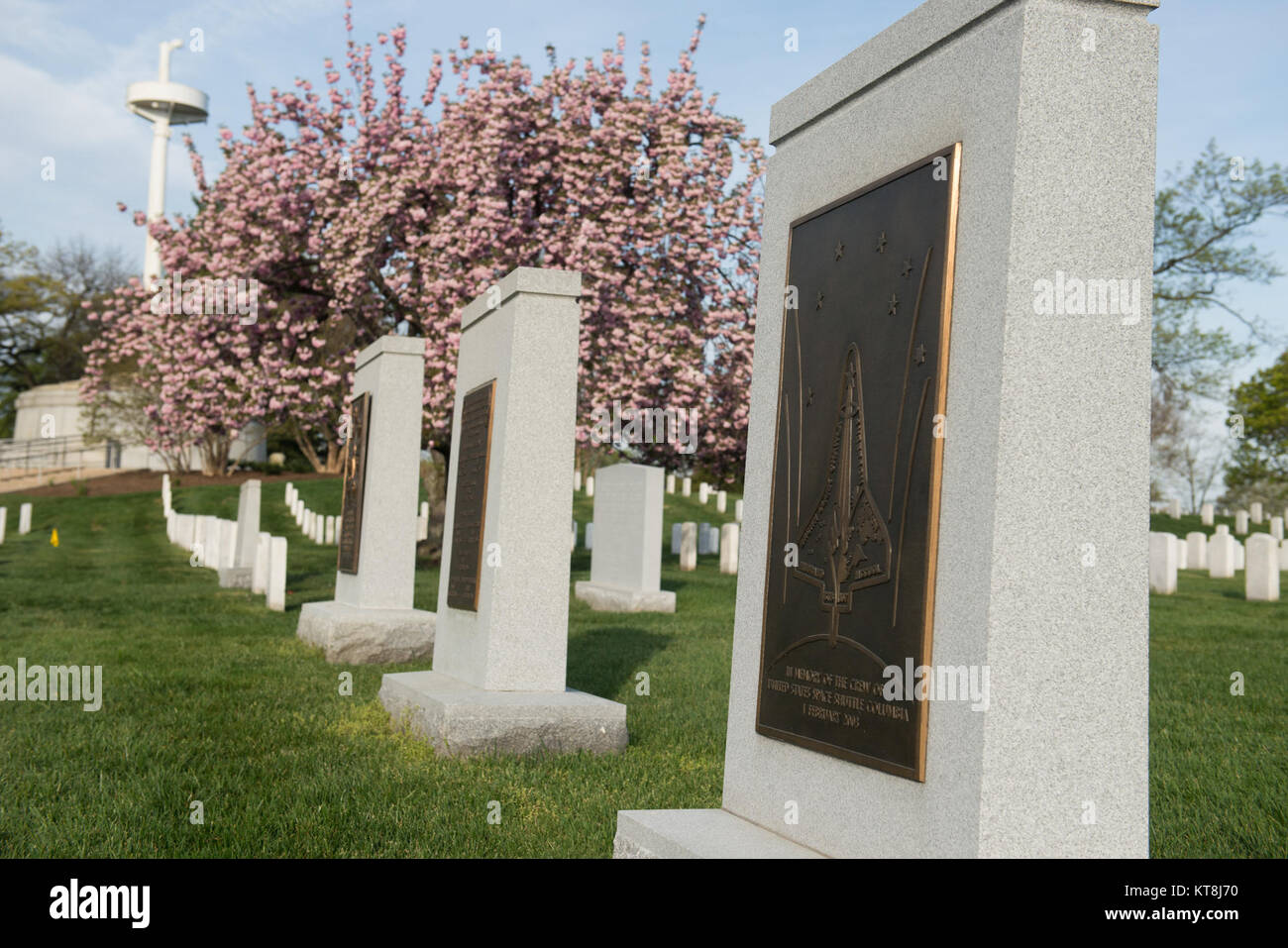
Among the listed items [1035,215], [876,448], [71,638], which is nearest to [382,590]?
[71,638]

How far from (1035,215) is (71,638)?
10650mm

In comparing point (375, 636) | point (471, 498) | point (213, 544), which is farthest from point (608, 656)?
point (213, 544)

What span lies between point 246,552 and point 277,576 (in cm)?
411

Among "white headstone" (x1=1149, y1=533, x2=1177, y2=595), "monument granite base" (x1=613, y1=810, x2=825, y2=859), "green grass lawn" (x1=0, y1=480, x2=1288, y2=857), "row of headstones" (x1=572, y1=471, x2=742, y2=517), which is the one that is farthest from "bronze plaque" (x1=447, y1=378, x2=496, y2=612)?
"row of headstones" (x1=572, y1=471, x2=742, y2=517)

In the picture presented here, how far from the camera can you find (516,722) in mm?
6156

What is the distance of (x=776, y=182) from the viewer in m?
4.06

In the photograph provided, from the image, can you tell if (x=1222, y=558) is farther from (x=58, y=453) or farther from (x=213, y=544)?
(x=58, y=453)

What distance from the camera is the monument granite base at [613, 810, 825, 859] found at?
3295 mm

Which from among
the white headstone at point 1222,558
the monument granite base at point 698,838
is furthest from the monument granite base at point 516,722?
the white headstone at point 1222,558

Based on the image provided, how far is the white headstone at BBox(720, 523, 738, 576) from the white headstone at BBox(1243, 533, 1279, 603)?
29.1ft

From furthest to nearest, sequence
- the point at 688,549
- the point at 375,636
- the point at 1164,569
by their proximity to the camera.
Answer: the point at 688,549, the point at 1164,569, the point at 375,636

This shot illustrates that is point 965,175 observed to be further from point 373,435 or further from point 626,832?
point 373,435

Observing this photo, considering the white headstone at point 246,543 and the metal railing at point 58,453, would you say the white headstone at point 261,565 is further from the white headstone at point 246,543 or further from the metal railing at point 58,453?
the metal railing at point 58,453

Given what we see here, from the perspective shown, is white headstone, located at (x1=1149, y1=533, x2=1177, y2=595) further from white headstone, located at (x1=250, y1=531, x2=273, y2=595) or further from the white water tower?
the white water tower
